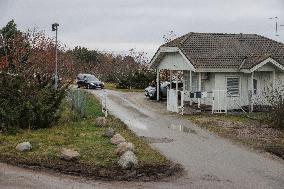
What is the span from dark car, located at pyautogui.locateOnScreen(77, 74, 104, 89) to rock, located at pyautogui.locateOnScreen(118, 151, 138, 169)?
32.1 meters

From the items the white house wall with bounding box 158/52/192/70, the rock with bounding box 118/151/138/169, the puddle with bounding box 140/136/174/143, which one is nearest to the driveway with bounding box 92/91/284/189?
the puddle with bounding box 140/136/174/143

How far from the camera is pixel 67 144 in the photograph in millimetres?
17312

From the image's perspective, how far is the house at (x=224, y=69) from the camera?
28.7 m

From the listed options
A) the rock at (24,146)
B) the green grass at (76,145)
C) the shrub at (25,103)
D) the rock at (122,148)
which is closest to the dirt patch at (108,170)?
the green grass at (76,145)

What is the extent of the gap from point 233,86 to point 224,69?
1.46 m

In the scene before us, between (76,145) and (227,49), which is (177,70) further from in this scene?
(76,145)

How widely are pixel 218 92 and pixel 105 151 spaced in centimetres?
1361

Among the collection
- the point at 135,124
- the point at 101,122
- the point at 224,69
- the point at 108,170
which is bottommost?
the point at 108,170

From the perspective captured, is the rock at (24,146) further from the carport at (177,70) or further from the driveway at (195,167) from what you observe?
the carport at (177,70)

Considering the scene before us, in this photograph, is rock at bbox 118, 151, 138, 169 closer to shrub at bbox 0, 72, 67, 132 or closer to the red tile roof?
shrub at bbox 0, 72, 67, 132

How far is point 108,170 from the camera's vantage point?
46.2 ft

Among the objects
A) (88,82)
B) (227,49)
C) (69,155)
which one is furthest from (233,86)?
(88,82)

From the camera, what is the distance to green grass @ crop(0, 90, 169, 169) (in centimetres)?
1503

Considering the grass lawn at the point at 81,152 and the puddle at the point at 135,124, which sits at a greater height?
the puddle at the point at 135,124
